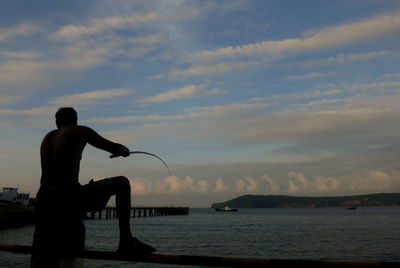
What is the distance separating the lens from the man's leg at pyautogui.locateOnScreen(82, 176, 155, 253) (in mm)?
3466

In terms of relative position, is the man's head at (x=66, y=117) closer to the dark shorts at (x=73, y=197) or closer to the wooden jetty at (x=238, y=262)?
the dark shorts at (x=73, y=197)

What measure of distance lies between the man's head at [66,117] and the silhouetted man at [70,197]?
0.76ft

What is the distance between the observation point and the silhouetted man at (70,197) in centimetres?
346

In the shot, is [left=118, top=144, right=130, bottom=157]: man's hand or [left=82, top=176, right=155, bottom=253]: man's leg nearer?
[left=82, top=176, right=155, bottom=253]: man's leg

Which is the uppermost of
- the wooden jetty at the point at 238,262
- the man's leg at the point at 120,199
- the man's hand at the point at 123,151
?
the man's hand at the point at 123,151

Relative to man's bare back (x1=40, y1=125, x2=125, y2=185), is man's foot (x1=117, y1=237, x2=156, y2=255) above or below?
below

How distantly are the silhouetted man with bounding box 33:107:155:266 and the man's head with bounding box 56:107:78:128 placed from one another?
0.76ft

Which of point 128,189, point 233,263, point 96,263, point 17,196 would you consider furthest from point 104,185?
point 17,196

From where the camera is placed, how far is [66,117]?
387 centimetres

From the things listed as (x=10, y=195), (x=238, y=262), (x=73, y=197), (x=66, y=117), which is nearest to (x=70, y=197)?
(x=73, y=197)

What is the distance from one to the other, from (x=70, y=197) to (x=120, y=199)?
430mm

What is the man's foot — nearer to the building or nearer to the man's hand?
the man's hand

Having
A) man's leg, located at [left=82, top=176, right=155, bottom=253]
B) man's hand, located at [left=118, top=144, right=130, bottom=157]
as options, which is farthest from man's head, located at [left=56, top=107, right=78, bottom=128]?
man's leg, located at [left=82, top=176, right=155, bottom=253]

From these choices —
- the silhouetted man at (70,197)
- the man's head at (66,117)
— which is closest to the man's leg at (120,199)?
the silhouetted man at (70,197)
